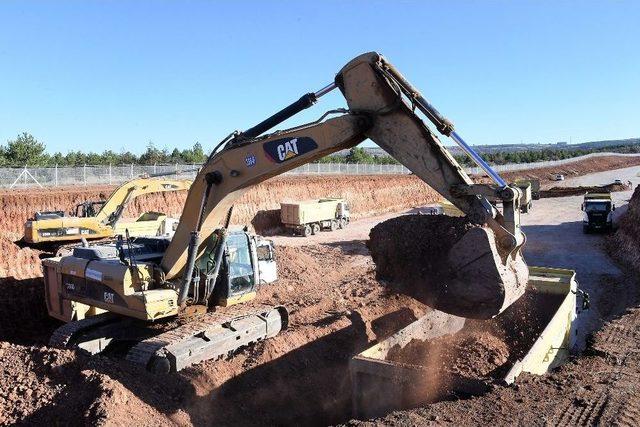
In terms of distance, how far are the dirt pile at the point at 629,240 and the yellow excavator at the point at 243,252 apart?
14711 millimetres

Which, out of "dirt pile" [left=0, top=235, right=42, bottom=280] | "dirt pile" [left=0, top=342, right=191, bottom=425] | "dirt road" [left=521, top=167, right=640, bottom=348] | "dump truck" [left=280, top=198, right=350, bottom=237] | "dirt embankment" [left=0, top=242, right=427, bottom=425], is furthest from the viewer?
"dump truck" [left=280, top=198, right=350, bottom=237]

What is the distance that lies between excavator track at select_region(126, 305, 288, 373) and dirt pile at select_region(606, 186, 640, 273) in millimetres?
14165

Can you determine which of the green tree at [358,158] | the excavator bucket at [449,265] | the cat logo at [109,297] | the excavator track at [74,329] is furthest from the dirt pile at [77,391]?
the green tree at [358,158]

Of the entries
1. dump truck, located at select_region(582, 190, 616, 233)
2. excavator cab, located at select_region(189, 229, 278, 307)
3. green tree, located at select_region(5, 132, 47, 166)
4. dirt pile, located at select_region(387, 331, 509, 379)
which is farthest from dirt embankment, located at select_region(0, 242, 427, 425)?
green tree, located at select_region(5, 132, 47, 166)

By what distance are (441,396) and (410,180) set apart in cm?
4396

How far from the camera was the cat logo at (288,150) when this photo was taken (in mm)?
7105

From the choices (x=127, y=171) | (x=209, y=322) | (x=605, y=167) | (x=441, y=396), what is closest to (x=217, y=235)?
(x=209, y=322)

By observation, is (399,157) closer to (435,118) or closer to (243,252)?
(435,118)

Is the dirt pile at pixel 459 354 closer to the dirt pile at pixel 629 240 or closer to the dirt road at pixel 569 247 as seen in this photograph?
the dirt road at pixel 569 247

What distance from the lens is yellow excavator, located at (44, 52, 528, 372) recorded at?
20.1 feet

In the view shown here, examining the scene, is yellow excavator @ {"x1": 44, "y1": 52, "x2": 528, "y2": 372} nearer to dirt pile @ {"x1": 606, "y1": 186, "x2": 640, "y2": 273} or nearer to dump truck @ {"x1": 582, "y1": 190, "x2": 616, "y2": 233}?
dirt pile @ {"x1": 606, "y1": 186, "x2": 640, "y2": 273}

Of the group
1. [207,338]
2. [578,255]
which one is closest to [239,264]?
[207,338]

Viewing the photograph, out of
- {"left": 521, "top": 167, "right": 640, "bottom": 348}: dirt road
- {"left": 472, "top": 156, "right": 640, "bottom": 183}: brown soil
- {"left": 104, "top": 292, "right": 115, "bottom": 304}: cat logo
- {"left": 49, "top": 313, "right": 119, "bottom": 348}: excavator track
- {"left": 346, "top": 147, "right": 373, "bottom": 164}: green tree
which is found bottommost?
{"left": 521, "top": 167, "right": 640, "bottom": 348}: dirt road

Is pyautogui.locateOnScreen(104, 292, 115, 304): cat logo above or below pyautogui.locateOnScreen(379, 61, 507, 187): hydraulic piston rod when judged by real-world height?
below
